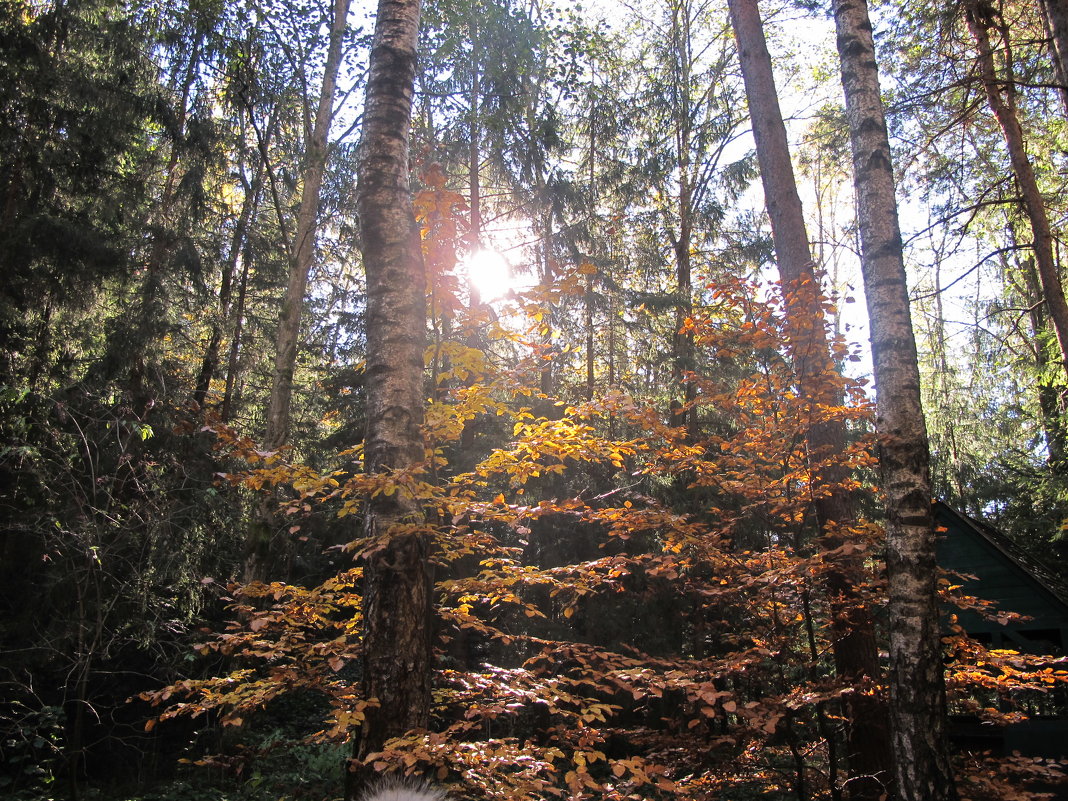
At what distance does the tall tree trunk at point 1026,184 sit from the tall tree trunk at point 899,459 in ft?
15.7

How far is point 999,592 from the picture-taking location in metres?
8.40

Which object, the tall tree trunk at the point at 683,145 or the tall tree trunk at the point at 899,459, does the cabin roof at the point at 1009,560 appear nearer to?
the tall tree trunk at the point at 683,145

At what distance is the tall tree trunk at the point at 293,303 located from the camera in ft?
25.3

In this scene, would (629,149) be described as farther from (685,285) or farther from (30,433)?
(30,433)

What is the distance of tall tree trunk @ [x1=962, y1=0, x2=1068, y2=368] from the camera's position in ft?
25.5

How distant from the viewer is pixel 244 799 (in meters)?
7.34

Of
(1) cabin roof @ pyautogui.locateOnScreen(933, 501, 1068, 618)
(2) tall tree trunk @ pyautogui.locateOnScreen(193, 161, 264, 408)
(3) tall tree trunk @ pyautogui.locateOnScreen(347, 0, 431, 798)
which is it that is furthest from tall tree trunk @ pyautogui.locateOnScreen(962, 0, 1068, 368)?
(2) tall tree trunk @ pyautogui.locateOnScreen(193, 161, 264, 408)

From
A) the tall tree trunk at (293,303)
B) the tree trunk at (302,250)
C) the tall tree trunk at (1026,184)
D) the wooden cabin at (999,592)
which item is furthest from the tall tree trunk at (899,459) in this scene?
the tree trunk at (302,250)

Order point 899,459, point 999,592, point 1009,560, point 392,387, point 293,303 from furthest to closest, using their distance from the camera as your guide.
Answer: point 293,303
point 999,592
point 1009,560
point 899,459
point 392,387

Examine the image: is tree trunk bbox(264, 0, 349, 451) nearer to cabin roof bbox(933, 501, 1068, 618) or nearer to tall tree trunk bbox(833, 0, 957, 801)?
tall tree trunk bbox(833, 0, 957, 801)

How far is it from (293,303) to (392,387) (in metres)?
6.07

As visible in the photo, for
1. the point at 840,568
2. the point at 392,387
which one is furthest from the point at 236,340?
the point at 840,568

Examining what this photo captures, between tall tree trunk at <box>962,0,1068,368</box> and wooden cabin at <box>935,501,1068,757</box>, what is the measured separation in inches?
103

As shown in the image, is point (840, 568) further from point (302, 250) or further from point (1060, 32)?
point (302, 250)
